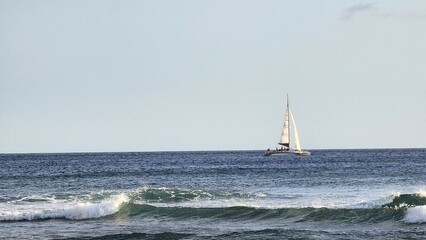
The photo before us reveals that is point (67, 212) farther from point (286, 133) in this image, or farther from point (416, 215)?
point (286, 133)

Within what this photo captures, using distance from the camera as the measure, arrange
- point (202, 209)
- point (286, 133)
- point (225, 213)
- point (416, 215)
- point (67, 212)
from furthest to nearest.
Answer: point (286, 133) → point (67, 212) → point (202, 209) → point (225, 213) → point (416, 215)

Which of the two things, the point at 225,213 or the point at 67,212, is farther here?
the point at 67,212

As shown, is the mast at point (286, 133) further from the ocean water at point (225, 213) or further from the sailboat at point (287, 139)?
the ocean water at point (225, 213)

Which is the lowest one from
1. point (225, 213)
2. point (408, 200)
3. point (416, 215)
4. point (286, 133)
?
point (225, 213)

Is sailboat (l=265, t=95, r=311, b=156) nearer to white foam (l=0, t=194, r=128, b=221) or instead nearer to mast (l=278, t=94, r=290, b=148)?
mast (l=278, t=94, r=290, b=148)

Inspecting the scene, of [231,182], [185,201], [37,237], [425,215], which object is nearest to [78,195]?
[185,201]

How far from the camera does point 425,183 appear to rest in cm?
5866

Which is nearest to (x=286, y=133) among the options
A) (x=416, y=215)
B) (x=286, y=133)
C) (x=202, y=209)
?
(x=286, y=133)

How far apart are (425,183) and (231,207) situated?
83.3 feet

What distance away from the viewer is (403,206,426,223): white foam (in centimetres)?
3319

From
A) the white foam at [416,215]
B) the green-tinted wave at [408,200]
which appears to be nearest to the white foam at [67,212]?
the green-tinted wave at [408,200]

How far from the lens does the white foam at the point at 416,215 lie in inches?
1307

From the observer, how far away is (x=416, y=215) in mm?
33656

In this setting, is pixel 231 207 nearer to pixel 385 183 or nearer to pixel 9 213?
pixel 9 213
